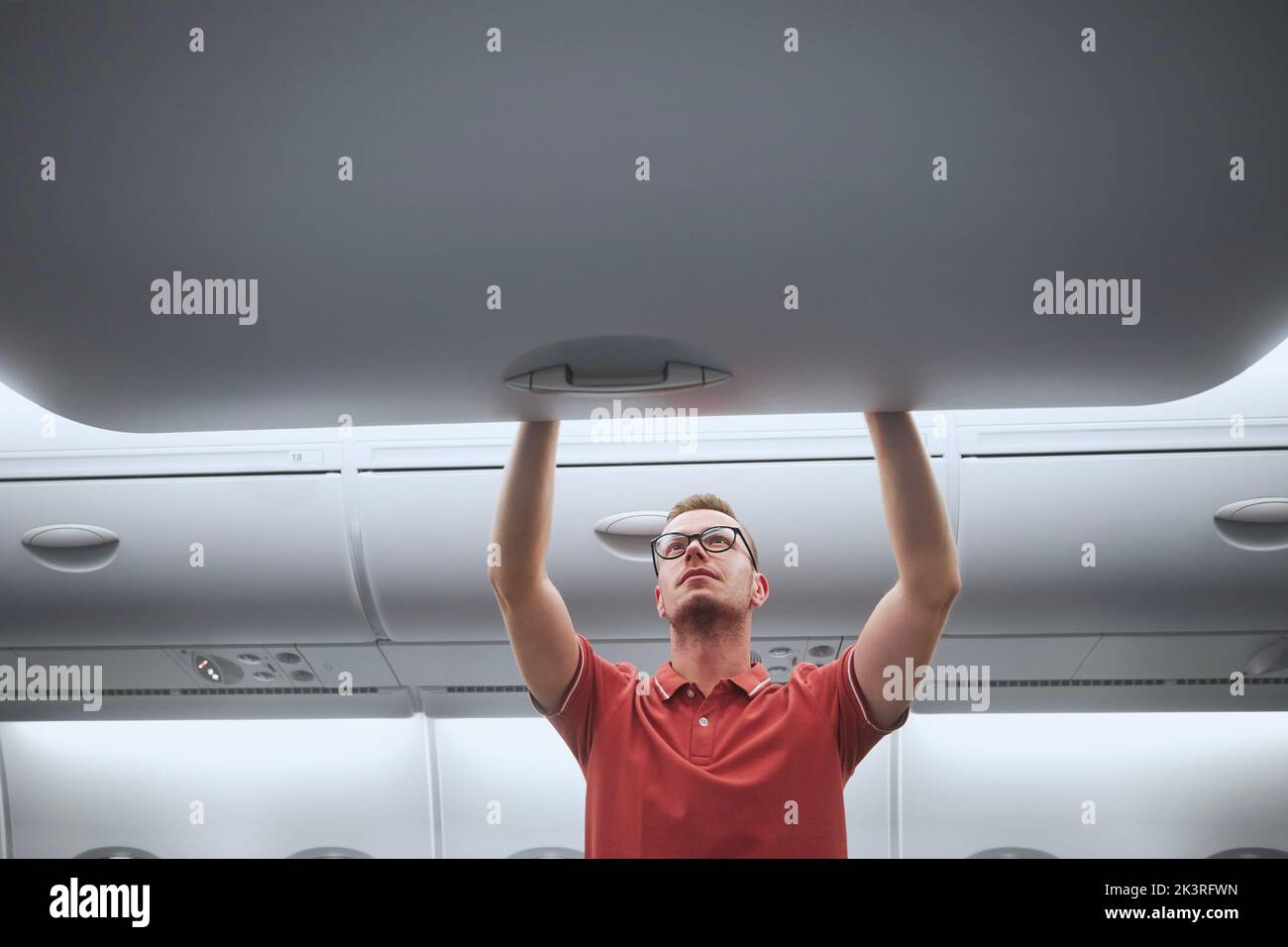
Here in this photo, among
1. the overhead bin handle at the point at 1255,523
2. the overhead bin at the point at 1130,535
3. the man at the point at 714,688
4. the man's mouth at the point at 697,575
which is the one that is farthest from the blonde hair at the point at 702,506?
the overhead bin handle at the point at 1255,523

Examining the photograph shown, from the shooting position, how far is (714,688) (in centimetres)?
210

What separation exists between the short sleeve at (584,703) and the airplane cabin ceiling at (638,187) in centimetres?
94

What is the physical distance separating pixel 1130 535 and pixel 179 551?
279 cm

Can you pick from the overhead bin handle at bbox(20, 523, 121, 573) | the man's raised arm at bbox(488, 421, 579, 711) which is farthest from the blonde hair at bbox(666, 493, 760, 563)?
the overhead bin handle at bbox(20, 523, 121, 573)

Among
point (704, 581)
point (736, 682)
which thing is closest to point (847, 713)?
point (736, 682)

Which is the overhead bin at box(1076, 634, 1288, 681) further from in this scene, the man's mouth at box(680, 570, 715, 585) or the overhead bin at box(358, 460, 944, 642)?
the man's mouth at box(680, 570, 715, 585)

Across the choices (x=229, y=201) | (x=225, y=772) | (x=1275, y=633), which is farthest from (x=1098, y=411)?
(x=225, y=772)

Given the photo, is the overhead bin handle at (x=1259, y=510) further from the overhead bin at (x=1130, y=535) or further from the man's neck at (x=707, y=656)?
the man's neck at (x=707, y=656)

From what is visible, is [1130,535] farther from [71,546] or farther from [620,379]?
[71,546]

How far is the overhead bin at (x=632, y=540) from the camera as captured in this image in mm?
2539

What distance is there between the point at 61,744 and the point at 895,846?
3.35m

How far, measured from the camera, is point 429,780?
11.5 feet
